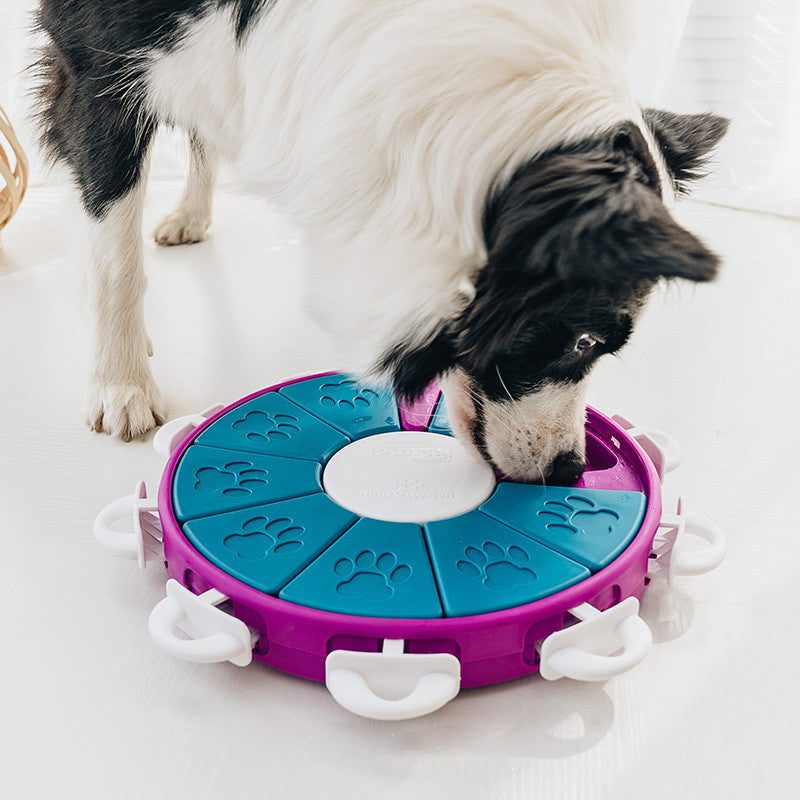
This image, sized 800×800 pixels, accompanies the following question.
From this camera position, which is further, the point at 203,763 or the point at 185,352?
the point at 185,352

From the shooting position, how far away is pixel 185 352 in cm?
171

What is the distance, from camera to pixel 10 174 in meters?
2.04

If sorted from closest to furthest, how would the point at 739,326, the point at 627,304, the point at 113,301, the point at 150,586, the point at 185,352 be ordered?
the point at 627,304
the point at 150,586
the point at 113,301
the point at 185,352
the point at 739,326

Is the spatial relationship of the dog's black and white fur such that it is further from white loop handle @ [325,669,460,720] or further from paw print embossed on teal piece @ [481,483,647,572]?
white loop handle @ [325,669,460,720]

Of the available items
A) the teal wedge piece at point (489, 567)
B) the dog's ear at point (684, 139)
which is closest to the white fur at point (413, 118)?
the dog's ear at point (684, 139)

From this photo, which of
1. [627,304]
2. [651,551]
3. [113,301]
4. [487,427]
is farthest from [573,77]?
[113,301]

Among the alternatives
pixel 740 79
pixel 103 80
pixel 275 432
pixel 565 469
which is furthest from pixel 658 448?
pixel 740 79

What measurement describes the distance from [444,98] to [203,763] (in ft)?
2.26

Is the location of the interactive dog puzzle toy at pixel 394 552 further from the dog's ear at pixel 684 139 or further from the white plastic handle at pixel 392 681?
the dog's ear at pixel 684 139

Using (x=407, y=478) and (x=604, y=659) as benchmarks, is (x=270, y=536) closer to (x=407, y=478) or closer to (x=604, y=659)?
(x=407, y=478)

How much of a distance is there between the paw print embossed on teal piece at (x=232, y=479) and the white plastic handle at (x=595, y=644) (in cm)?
40

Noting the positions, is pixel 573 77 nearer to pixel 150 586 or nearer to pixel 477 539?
pixel 477 539

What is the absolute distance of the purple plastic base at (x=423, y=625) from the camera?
32.9 inches

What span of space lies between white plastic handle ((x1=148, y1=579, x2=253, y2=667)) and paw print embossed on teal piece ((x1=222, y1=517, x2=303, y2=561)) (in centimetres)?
6
